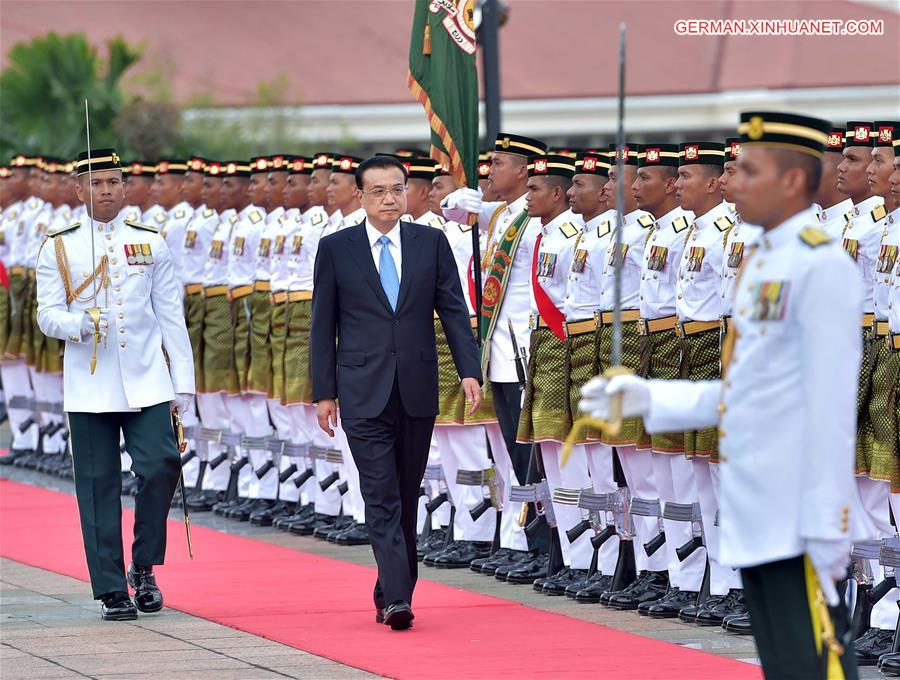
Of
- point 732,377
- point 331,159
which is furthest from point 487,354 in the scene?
point 732,377

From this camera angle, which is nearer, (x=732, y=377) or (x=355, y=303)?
(x=732, y=377)

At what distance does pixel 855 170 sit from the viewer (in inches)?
339

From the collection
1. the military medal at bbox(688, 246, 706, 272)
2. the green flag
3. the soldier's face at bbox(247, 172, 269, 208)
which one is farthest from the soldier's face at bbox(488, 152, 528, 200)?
the soldier's face at bbox(247, 172, 269, 208)

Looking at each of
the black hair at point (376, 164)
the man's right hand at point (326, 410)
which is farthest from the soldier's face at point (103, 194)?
the man's right hand at point (326, 410)

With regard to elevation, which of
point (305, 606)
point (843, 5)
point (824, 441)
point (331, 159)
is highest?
point (843, 5)

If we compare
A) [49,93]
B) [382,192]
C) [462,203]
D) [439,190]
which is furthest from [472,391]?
[49,93]

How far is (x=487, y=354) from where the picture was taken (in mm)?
10789

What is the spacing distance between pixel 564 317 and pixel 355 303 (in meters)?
1.55

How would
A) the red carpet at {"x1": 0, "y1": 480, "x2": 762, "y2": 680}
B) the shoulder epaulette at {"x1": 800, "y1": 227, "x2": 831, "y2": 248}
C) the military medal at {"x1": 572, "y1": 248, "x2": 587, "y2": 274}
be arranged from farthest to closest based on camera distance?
the military medal at {"x1": 572, "y1": 248, "x2": 587, "y2": 274}, the red carpet at {"x1": 0, "y1": 480, "x2": 762, "y2": 680}, the shoulder epaulette at {"x1": 800, "y1": 227, "x2": 831, "y2": 248}

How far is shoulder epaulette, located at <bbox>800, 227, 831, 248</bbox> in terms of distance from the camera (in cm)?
518

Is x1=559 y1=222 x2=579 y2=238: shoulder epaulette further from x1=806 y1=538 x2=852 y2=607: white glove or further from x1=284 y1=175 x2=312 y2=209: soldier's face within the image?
x1=806 y1=538 x2=852 y2=607: white glove

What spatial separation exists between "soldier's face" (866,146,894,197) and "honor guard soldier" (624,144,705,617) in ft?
3.84

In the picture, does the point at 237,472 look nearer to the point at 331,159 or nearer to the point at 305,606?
the point at 331,159

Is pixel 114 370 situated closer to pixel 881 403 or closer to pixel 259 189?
Result: pixel 881 403
